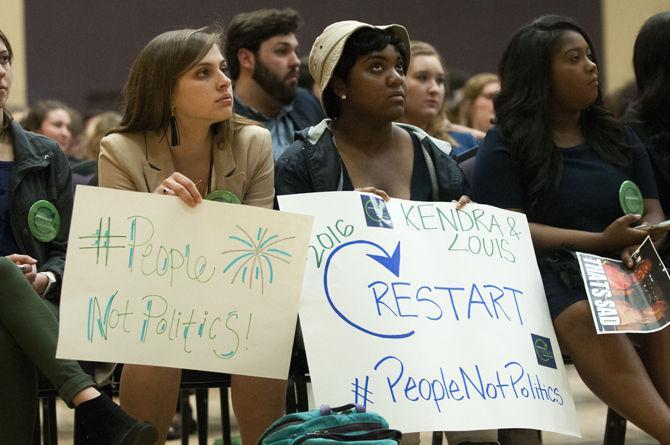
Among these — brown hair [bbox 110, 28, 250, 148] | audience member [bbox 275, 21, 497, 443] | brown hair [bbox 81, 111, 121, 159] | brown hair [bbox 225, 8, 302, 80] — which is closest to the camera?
brown hair [bbox 110, 28, 250, 148]

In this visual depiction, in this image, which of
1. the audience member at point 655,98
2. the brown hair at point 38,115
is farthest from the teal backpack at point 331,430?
the brown hair at point 38,115

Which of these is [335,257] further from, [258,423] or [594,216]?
[594,216]

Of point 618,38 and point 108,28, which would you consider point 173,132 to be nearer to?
point 108,28

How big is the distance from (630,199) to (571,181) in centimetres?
20

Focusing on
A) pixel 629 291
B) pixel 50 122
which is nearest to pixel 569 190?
pixel 629 291

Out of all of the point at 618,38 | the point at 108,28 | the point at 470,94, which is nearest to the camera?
the point at 470,94

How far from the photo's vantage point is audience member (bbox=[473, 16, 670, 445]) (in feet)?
10.9

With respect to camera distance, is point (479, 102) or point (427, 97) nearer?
point (427, 97)

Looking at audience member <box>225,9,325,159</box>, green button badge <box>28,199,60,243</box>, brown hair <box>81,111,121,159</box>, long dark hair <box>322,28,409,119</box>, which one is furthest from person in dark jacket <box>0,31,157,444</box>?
brown hair <box>81,111,121,159</box>

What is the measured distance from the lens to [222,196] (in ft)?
10.9

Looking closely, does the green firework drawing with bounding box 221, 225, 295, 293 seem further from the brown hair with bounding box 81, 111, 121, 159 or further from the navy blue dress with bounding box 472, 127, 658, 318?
the brown hair with bounding box 81, 111, 121, 159

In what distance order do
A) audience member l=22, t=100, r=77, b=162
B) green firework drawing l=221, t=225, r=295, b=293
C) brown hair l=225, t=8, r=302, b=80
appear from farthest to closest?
audience member l=22, t=100, r=77, b=162
brown hair l=225, t=8, r=302, b=80
green firework drawing l=221, t=225, r=295, b=293

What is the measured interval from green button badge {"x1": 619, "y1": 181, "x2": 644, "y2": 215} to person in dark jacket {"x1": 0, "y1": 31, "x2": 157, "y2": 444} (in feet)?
5.42

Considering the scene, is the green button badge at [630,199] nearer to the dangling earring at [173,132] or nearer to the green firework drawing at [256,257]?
the green firework drawing at [256,257]
